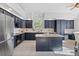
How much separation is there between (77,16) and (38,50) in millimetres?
7026

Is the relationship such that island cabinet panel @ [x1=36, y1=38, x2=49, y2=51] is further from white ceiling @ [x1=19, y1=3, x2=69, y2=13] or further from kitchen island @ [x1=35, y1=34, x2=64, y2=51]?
white ceiling @ [x1=19, y1=3, x2=69, y2=13]

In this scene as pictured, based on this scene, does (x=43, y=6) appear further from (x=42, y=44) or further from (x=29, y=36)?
(x=29, y=36)

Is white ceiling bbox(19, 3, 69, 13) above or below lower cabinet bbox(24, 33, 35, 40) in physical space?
above

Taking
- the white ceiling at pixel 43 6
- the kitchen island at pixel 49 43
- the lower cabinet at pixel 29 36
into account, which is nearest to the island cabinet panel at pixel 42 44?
the kitchen island at pixel 49 43

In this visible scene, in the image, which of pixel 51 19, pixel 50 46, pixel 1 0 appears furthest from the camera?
pixel 51 19

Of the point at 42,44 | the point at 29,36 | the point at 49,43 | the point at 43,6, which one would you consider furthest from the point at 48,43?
the point at 29,36

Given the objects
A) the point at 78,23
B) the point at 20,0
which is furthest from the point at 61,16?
the point at 20,0

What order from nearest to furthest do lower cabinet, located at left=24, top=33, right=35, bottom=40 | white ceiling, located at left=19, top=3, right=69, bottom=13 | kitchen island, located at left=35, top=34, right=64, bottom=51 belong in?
kitchen island, located at left=35, top=34, right=64, bottom=51, white ceiling, located at left=19, top=3, right=69, bottom=13, lower cabinet, located at left=24, top=33, right=35, bottom=40

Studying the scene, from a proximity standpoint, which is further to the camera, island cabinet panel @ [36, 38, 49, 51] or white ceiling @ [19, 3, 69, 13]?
white ceiling @ [19, 3, 69, 13]

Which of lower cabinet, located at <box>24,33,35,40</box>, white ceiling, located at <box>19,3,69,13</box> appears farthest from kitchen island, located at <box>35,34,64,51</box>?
lower cabinet, located at <box>24,33,35,40</box>

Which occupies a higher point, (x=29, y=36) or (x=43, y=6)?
(x=43, y=6)

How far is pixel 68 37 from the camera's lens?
13930mm

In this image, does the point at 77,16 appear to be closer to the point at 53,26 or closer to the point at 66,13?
the point at 66,13

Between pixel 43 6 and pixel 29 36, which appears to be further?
pixel 29 36
